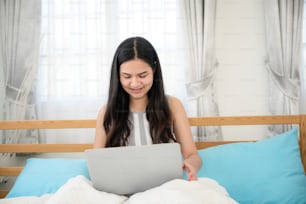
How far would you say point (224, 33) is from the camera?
2189 millimetres

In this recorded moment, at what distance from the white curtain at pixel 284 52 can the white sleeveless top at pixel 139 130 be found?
0.98 m

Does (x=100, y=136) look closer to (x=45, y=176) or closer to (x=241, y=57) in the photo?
(x=45, y=176)

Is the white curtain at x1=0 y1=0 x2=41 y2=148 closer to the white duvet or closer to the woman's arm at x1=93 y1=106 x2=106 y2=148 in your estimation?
the woman's arm at x1=93 y1=106 x2=106 y2=148

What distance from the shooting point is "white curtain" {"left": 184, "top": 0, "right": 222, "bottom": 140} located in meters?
2.13

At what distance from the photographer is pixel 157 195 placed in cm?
93

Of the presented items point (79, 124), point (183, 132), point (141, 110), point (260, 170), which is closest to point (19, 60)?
point (79, 124)

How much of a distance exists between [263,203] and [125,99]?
0.71 m

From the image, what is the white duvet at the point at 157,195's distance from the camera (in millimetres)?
914

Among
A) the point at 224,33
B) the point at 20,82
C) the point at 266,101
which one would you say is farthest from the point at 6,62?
the point at 266,101

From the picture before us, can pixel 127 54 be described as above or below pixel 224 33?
below

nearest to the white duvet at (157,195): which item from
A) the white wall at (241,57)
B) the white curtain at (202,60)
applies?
the white curtain at (202,60)

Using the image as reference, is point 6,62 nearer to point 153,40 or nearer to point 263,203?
point 153,40

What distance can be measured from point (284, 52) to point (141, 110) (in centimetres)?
110

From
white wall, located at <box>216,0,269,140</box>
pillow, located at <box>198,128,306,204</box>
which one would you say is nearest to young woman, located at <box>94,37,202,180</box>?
pillow, located at <box>198,128,306,204</box>
